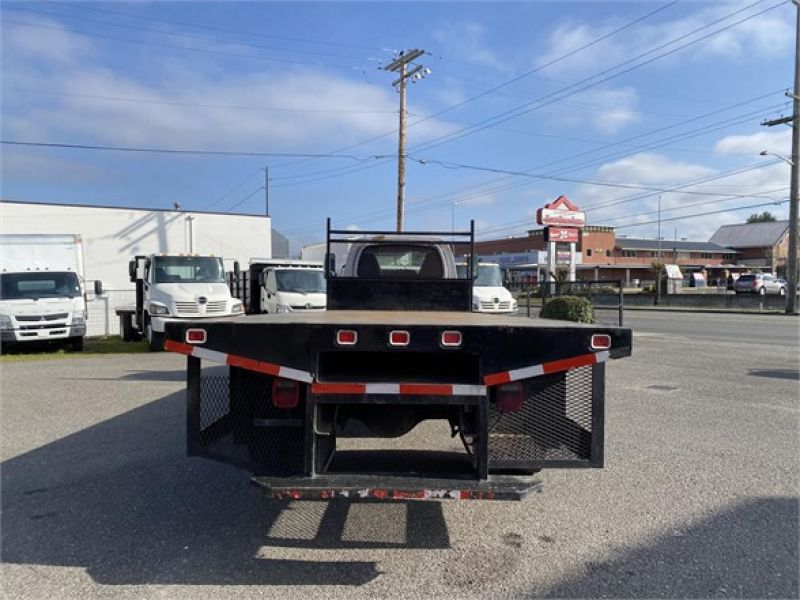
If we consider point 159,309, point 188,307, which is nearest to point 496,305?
point 188,307

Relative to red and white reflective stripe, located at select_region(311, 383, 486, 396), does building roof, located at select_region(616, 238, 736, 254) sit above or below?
above

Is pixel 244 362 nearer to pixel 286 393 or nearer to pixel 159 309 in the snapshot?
pixel 286 393

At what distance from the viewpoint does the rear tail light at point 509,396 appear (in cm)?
380

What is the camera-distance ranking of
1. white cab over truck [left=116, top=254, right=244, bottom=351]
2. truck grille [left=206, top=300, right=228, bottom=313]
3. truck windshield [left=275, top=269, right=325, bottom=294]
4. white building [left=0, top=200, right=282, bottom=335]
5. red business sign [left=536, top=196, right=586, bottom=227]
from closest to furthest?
white cab over truck [left=116, top=254, right=244, bottom=351] → truck grille [left=206, top=300, right=228, bottom=313] → truck windshield [left=275, top=269, right=325, bottom=294] → white building [left=0, top=200, right=282, bottom=335] → red business sign [left=536, top=196, right=586, bottom=227]

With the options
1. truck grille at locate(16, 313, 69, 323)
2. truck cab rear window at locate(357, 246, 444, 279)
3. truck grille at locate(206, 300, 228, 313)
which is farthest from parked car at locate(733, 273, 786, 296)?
truck cab rear window at locate(357, 246, 444, 279)

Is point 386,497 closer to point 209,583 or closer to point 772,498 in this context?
point 209,583

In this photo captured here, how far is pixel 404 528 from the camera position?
13.9ft

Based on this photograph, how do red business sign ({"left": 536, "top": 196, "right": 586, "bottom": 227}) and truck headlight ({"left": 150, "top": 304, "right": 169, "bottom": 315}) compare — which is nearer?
truck headlight ({"left": 150, "top": 304, "right": 169, "bottom": 315})

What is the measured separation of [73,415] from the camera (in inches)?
316

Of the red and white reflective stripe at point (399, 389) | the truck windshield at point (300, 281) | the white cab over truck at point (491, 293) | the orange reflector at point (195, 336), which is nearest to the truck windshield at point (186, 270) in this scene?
the truck windshield at point (300, 281)

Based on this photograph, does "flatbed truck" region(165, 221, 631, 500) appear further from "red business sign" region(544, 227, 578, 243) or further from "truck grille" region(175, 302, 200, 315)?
"red business sign" region(544, 227, 578, 243)

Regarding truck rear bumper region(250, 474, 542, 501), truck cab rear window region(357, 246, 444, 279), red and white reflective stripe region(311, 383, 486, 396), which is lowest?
truck rear bumper region(250, 474, 542, 501)

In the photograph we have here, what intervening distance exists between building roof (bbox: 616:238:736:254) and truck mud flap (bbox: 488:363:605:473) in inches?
3701

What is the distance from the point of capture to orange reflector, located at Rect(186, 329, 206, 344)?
3.62 meters
